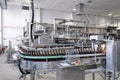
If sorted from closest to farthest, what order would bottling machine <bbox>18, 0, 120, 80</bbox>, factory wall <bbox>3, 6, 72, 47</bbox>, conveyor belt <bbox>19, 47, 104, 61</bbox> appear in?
bottling machine <bbox>18, 0, 120, 80</bbox> → conveyor belt <bbox>19, 47, 104, 61</bbox> → factory wall <bbox>3, 6, 72, 47</bbox>

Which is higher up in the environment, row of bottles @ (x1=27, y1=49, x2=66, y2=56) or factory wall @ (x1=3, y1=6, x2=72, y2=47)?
factory wall @ (x1=3, y1=6, x2=72, y2=47)

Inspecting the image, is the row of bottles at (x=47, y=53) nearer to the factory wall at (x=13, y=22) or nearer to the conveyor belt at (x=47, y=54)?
the conveyor belt at (x=47, y=54)

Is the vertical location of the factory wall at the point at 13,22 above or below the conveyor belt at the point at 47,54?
above

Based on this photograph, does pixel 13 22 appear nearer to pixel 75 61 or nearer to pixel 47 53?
pixel 47 53

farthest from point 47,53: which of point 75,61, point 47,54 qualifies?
point 75,61

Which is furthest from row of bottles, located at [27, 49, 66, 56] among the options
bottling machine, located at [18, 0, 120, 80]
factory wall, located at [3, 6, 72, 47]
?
factory wall, located at [3, 6, 72, 47]

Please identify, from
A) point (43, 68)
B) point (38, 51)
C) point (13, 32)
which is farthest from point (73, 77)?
point (13, 32)

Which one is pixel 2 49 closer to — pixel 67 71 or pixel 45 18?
pixel 45 18

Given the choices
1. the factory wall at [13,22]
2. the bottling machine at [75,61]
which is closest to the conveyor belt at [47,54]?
the bottling machine at [75,61]

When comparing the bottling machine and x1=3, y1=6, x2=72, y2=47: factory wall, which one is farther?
x1=3, y1=6, x2=72, y2=47: factory wall

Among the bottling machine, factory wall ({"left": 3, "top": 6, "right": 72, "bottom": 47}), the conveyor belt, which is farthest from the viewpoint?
factory wall ({"left": 3, "top": 6, "right": 72, "bottom": 47})

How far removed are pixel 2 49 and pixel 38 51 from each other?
7.85 m

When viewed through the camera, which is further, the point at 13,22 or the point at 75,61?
the point at 13,22

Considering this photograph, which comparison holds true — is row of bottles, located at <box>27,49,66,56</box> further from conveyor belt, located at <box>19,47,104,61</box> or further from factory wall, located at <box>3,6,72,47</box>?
factory wall, located at <box>3,6,72,47</box>
